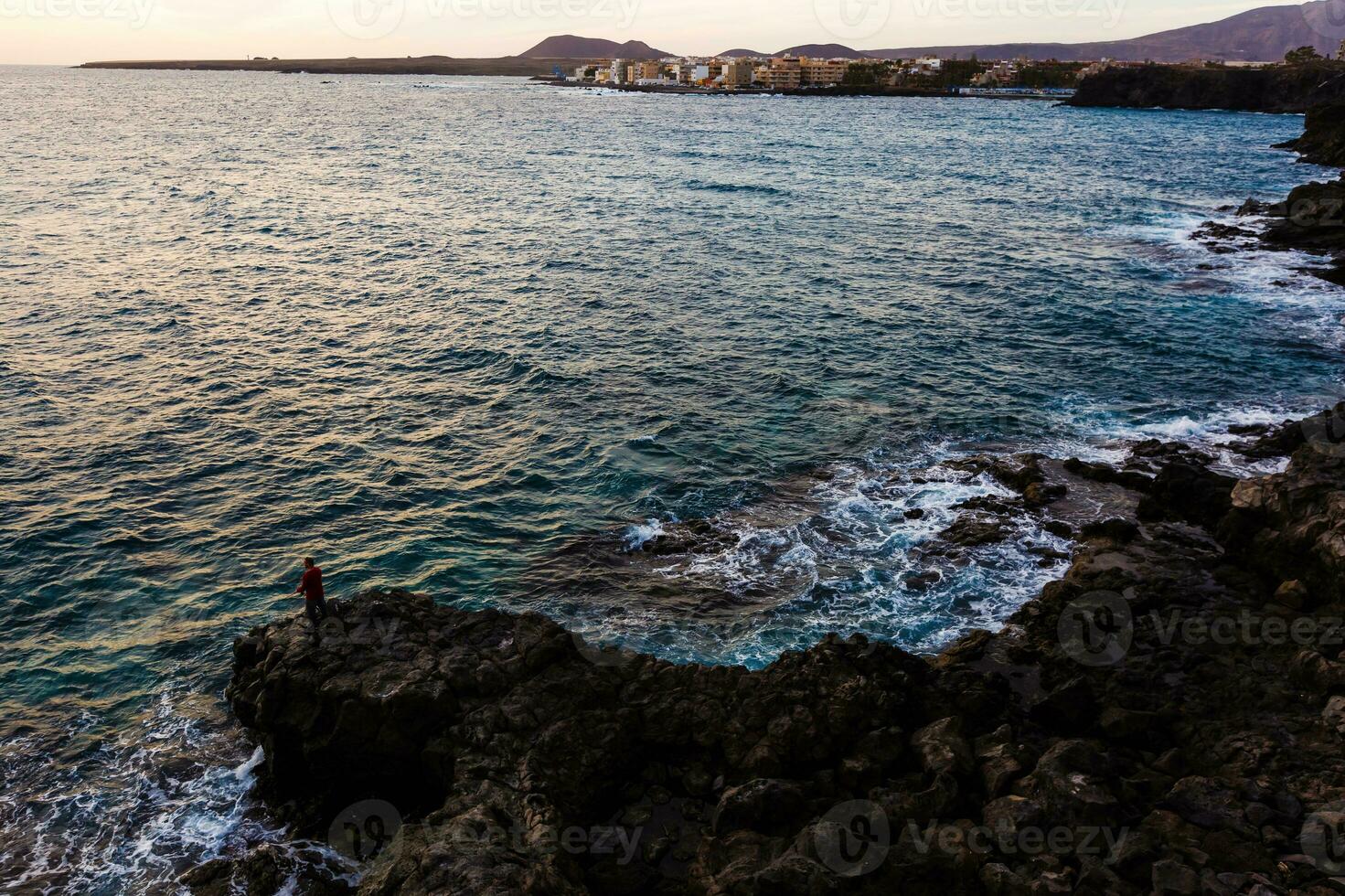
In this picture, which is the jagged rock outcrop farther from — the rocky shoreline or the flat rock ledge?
the flat rock ledge

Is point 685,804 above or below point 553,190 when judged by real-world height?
below

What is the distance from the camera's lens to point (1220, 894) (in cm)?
1120

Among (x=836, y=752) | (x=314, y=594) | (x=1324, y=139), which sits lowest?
(x=836, y=752)

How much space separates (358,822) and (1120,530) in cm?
2210

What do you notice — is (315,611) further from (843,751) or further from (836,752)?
(843,751)

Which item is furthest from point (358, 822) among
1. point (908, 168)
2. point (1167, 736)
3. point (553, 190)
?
point (908, 168)

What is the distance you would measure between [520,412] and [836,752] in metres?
22.6

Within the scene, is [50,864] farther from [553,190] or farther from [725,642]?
[553,190]

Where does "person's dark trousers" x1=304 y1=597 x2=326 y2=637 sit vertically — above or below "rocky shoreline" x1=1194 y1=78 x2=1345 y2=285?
below

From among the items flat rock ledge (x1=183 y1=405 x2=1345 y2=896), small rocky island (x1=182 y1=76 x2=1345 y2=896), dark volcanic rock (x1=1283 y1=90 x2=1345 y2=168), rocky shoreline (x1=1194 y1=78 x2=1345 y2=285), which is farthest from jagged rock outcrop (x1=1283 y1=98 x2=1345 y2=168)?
flat rock ledge (x1=183 y1=405 x2=1345 y2=896)

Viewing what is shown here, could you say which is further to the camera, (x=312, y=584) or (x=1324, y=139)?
(x=1324, y=139)

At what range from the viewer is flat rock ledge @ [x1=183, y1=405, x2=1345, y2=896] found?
12.4 m

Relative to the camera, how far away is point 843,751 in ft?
49.7

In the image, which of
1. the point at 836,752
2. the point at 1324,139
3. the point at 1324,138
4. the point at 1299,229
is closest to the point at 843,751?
the point at 836,752
